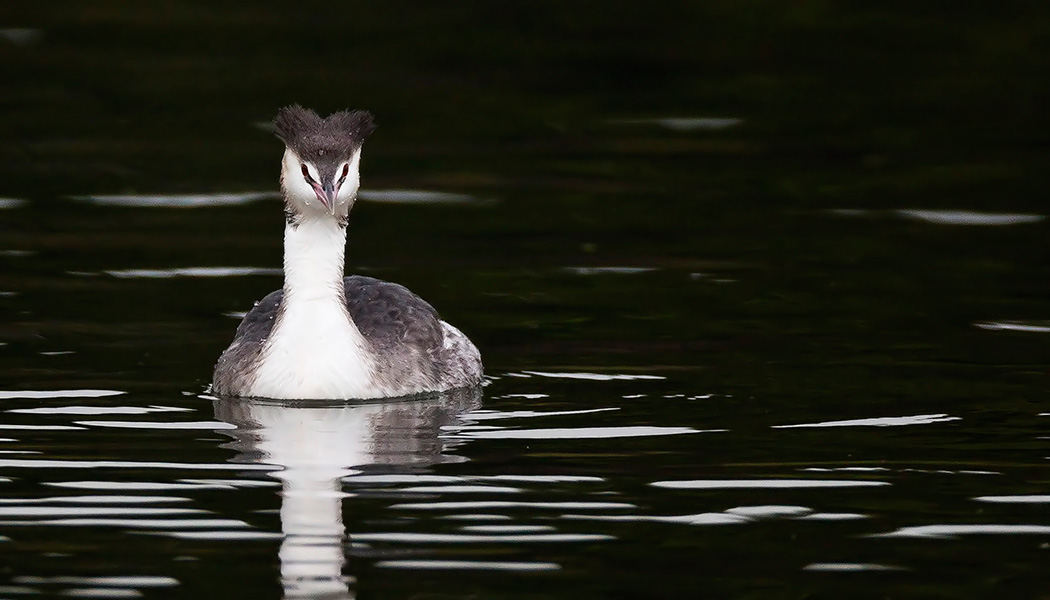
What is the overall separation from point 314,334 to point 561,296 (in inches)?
143

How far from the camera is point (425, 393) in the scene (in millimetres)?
16781

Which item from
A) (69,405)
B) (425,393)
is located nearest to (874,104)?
(425,393)

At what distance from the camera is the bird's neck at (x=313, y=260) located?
16422 mm

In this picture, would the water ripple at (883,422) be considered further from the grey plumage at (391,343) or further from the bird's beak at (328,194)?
the bird's beak at (328,194)

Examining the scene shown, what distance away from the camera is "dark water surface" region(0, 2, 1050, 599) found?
40.3ft

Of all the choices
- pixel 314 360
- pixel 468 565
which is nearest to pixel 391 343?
pixel 314 360

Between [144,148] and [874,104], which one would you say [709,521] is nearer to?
[144,148]

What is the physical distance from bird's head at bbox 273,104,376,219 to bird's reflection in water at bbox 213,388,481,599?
1.36 m

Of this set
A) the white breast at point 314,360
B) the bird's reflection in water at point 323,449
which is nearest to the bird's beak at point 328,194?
the white breast at point 314,360

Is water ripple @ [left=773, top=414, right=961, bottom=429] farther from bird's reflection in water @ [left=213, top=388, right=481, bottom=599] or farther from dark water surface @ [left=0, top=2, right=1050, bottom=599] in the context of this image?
bird's reflection in water @ [left=213, top=388, right=481, bottom=599]

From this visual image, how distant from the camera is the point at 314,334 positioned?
1620 centimetres

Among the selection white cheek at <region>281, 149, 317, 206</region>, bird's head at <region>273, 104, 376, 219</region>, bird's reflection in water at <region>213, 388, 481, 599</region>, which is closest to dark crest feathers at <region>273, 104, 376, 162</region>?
bird's head at <region>273, 104, 376, 219</region>

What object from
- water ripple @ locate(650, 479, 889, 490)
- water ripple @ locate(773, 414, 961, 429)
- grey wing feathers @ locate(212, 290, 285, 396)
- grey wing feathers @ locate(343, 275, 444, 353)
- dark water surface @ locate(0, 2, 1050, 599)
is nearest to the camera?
dark water surface @ locate(0, 2, 1050, 599)

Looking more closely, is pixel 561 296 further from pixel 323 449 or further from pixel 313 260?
pixel 323 449
